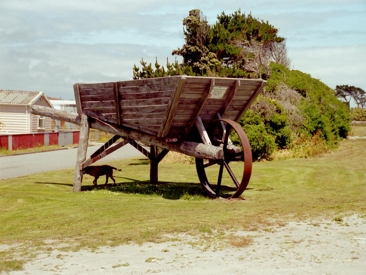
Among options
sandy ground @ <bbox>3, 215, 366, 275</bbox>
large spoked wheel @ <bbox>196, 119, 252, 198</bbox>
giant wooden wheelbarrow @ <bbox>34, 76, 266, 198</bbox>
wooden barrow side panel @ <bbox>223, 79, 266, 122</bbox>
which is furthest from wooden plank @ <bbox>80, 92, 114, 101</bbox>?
sandy ground @ <bbox>3, 215, 366, 275</bbox>

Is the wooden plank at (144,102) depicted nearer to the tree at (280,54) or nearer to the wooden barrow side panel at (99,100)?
the wooden barrow side panel at (99,100)

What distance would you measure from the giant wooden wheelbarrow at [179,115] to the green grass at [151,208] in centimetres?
104

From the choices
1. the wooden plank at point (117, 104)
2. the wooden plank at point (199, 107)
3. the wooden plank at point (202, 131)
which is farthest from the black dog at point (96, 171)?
the wooden plank at point (202, 131)

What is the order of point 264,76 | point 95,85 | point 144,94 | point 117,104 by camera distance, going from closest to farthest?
point 144,94 → point 117,104 → point 95,85 → point 264,76

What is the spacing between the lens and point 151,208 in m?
12.0

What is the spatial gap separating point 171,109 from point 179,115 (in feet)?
1.45

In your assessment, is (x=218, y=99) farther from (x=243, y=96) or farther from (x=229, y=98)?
(x=243, y=96)

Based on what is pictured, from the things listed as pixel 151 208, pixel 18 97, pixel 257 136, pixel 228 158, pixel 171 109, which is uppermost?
pixel 18 97

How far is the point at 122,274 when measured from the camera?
6926 millimetres

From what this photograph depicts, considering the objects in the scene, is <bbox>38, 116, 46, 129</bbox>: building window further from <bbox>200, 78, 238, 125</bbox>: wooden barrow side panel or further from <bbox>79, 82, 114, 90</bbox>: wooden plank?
<bbox>200, 78, 238, 125</bbox>: wooden barrow side panel

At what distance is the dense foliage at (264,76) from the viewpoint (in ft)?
85.1

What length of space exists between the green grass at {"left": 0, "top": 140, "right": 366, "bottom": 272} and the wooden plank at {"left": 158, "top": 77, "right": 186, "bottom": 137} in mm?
1656

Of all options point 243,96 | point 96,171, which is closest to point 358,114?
point 243,96

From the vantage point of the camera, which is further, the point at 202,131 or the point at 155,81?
the point at 202,131
